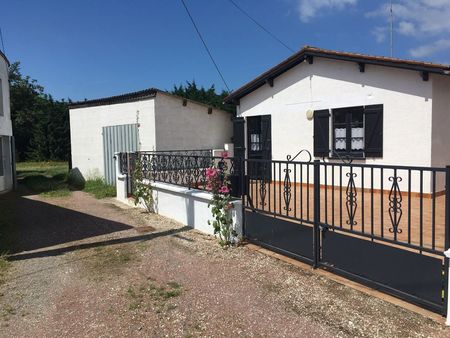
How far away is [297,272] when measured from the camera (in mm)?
4684

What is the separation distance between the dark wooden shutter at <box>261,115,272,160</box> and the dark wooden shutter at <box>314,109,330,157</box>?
1.73 m

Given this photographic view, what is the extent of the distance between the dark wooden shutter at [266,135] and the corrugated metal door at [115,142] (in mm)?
4192

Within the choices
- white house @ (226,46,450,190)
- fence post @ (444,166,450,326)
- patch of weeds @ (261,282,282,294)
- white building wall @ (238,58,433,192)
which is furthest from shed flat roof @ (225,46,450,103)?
patch of weeds @ (261,282,282,294)

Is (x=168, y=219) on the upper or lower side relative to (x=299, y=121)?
lower

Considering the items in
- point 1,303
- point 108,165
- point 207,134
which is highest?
point 207,134

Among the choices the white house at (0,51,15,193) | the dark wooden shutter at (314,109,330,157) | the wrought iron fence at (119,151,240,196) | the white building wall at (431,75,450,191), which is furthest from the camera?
the white house at (0,51,15,193)

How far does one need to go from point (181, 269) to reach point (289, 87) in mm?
7487

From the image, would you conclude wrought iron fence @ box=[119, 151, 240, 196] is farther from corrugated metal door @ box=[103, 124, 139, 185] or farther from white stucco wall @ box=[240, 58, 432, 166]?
white stucco wall @ box=[240, 58, 432, 166]

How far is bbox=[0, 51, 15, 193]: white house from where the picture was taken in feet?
43.7

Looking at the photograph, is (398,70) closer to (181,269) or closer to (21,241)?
(181,269)

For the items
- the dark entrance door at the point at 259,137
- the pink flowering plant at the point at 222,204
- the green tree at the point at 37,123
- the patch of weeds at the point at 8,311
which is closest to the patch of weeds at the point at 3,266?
the patch of weeds at the point at 8,311

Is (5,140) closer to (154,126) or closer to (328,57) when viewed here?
(154,126)

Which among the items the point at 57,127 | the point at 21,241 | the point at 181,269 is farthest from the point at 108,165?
the point at 57,127

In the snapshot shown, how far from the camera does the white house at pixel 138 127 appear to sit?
40.4ft
